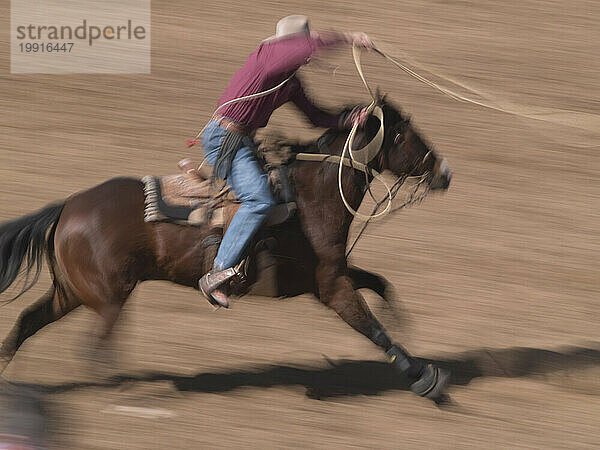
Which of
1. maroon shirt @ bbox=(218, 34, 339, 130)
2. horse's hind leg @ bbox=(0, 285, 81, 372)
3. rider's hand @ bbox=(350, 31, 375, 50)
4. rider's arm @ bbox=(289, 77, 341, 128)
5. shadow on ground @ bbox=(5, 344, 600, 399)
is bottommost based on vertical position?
shadow on ground @ bbox=(5, 344, 600, 399)

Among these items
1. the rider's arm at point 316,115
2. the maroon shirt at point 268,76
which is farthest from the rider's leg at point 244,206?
the rider's arm at point 316,115

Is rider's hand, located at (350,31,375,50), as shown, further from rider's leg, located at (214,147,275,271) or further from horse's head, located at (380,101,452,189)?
rider's leg, located at (214,147,275,271)

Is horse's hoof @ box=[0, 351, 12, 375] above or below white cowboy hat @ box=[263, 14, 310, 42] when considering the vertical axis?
below

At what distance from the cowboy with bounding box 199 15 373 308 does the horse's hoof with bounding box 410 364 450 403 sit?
1314 millimetres

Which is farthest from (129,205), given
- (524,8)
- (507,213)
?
(524,8)

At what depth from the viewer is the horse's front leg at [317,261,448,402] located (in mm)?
6605

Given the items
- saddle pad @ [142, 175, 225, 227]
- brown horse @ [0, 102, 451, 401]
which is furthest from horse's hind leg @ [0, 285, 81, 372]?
saddle pad @ [142, 175, 225, 227]

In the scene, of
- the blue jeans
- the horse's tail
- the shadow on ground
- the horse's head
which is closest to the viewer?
the blue jeans

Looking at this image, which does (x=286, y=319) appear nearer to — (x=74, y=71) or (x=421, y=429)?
(x=421, y=429)

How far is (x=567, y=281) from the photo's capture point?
29.4ft

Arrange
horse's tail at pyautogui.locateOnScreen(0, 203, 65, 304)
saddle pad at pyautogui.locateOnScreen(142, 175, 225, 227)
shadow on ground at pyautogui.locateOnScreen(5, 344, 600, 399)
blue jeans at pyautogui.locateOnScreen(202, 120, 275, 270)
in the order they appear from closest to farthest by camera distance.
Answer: blue jeans at pyautogui.locateOnScreen(202, 120, 275, 270) < saddle pad at pyautogui.locateOnScreen(142, 175, 225, 227) < horse's tail at pyautogui.locateOnScreen(0, 203, 65, 304) < shadow on ground at pyautogui.locateOnScreen(5, 344, 600, 399)

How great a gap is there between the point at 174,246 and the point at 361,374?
1658 millimetres

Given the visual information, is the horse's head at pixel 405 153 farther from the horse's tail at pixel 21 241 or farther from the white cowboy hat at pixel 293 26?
the horse's tail at pixel 21 241

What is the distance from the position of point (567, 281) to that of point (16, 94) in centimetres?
679
